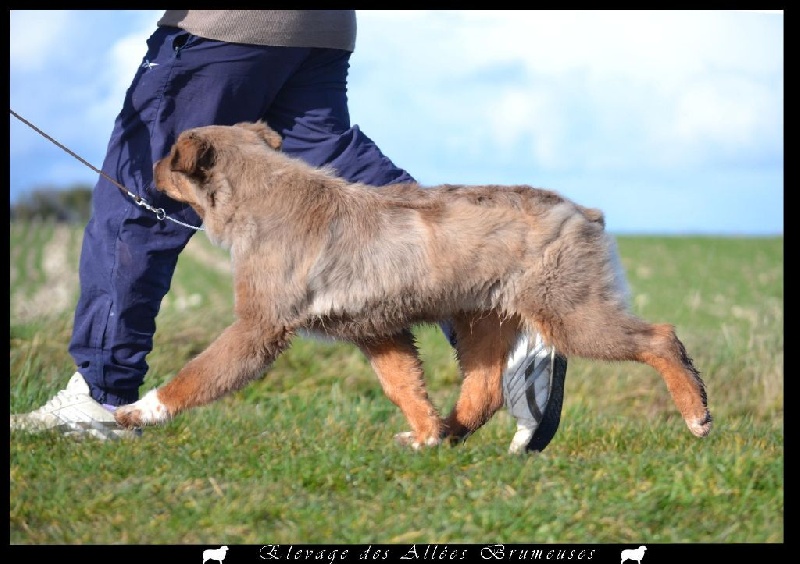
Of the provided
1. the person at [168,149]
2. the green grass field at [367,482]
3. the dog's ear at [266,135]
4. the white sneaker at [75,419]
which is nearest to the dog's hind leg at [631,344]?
the green grass field at [367,482]

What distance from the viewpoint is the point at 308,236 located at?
4336mm

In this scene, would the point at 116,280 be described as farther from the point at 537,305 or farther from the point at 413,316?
the point at 537,305

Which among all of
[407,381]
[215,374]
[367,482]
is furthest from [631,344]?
[215,374]

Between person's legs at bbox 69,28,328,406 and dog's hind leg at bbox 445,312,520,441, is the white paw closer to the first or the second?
dog's hind leg at bbox 445,312,520,441

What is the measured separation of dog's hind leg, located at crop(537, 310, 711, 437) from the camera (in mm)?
4512

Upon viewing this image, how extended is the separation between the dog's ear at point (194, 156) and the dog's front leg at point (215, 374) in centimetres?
72

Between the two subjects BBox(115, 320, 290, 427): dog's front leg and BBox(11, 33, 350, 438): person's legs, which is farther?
BBox(11, 33, 350, 438): person's legs

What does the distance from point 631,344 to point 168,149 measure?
247 centimetres

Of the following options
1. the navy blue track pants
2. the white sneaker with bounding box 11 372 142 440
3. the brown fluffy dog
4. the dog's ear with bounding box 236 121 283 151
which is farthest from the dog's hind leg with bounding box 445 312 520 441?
the white sneaker with bounding box 11 372 142 440

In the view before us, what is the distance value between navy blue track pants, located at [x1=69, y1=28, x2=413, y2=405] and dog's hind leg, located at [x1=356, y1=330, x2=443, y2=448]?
84 centimetres

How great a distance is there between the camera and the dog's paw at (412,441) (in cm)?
472

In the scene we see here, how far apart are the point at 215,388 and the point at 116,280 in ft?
3.19
